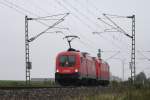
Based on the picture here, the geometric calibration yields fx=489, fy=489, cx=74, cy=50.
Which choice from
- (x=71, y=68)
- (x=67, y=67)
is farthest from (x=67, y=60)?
(x=71, y=68)

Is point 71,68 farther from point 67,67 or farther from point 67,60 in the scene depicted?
point 67,60

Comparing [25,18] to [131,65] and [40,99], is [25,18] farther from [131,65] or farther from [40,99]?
[40,99]

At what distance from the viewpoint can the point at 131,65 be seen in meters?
46.1

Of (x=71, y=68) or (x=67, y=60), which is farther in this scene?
(x=67, y=60)

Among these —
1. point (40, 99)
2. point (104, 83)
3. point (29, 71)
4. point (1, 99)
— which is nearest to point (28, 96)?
point (40, 99)

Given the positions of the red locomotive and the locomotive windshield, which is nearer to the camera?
the red locomotive

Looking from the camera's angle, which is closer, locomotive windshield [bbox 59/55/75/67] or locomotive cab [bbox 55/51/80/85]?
locomotive cab [bbox 55/51/80/85]

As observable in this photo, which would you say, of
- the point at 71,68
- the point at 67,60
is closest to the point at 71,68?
the point at 71,68

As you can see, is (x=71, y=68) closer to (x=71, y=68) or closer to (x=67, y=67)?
(x=71, y=68)

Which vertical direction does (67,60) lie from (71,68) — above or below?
above

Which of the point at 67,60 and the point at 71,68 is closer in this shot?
the point at 71,68

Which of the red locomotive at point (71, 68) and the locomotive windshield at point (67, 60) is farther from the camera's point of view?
the locomotive windshield at point (67, 60)

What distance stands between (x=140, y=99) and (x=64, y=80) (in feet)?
42.4

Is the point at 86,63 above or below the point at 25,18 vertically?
below
